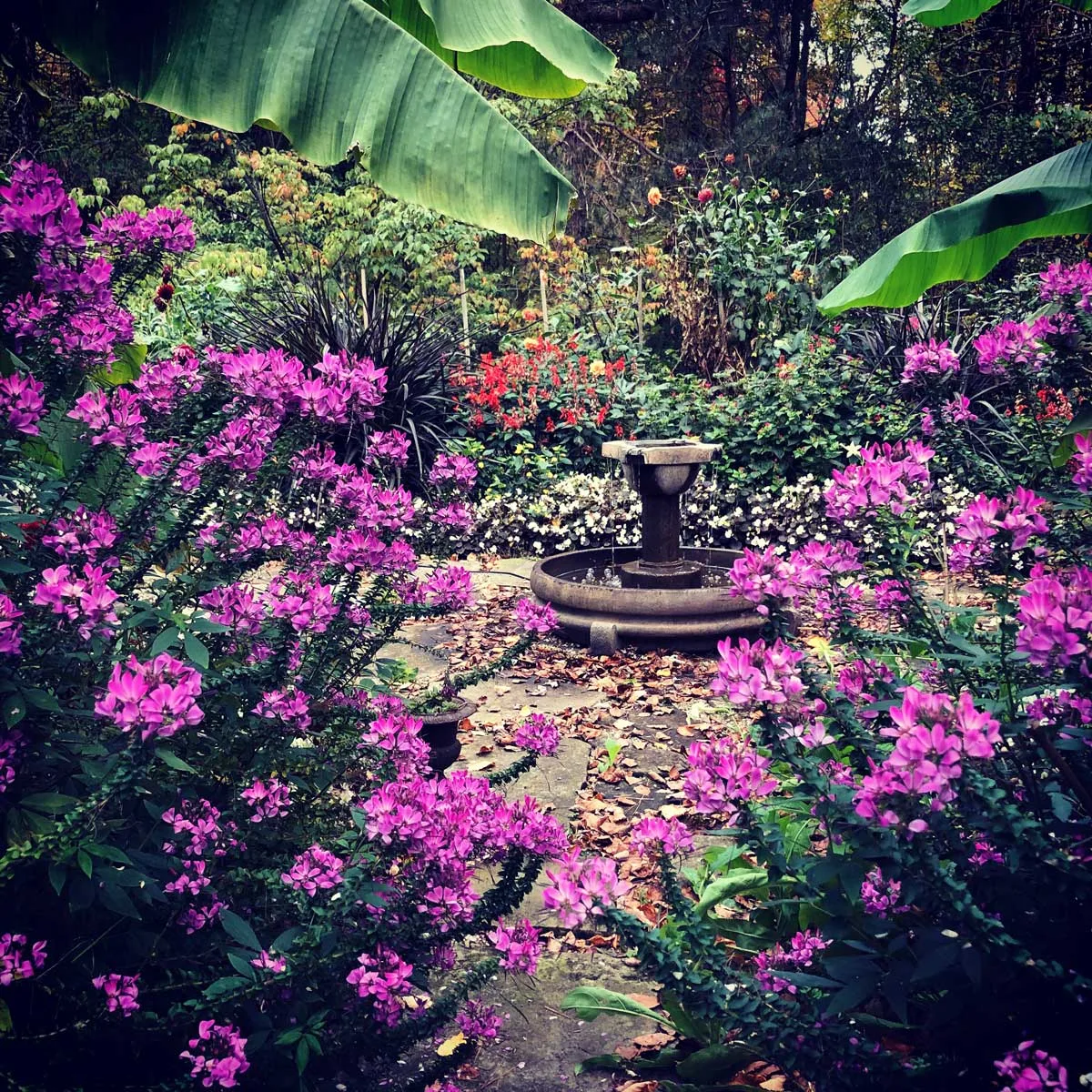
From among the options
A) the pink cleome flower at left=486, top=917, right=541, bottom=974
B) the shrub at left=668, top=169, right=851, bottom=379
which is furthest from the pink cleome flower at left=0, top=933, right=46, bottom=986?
the shrub at left=668, top=169, right=851, bottom=379

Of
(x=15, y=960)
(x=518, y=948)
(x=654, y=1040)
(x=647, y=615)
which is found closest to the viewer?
(x=15, y=960)

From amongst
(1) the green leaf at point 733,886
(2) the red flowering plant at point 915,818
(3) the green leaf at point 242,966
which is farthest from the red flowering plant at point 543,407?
(3) the green leaf at point 242,966

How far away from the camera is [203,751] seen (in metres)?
2.14

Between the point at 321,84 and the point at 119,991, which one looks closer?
the point at 119,991

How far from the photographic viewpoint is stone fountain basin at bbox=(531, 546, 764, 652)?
593 centimetres

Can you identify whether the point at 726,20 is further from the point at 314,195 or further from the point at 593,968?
the point at 593,968

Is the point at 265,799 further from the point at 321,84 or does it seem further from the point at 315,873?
the point at 321,84

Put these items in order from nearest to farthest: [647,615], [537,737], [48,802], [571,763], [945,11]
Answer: [48,802], [537,737], [945,11], [571,763], [647,615]

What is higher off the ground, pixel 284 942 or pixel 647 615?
pixel 647 615

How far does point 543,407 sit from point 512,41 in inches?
259

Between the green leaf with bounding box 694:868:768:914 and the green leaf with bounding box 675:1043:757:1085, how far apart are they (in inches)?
15.0

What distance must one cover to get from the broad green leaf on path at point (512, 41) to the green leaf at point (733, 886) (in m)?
2.38

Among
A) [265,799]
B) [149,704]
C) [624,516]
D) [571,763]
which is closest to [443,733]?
[571,763]

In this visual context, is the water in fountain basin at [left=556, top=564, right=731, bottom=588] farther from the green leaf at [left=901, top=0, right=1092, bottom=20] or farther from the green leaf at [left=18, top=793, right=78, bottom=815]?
the green leaf at [left=18, top=793, right=78, bottom=815]
